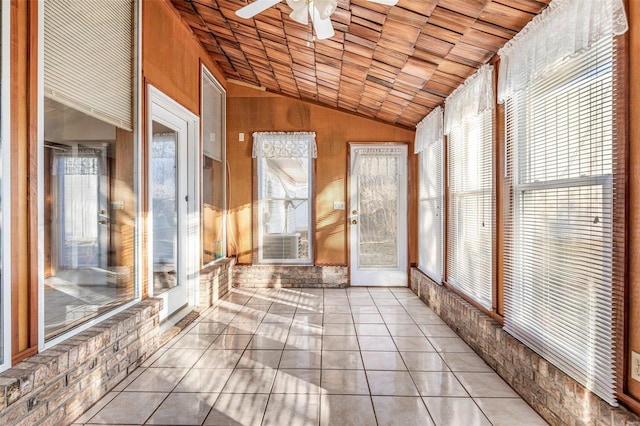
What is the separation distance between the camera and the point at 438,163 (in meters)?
4.46

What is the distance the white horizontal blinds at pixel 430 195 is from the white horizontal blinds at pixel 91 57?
3022 mm

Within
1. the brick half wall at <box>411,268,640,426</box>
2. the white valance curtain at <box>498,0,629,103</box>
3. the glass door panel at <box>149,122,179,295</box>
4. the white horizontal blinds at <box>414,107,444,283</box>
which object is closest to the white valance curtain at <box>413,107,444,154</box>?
the white horizontal blinds at <box>414,107,444,283</box>

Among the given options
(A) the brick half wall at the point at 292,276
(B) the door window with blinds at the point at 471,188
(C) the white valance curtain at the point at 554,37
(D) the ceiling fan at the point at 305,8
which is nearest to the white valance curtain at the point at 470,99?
(B) the door window with blinds at the point at 471,188

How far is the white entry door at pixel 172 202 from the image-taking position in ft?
11.0

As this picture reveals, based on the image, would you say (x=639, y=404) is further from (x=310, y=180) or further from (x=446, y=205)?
(x=310, y=180)

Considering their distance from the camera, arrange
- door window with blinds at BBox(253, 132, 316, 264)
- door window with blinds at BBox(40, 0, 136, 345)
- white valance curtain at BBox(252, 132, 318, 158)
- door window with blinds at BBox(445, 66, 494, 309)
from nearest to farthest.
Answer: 1. door window with blinds at BBox(40, 0, 136, 345)
2. door window with blinds at BBox(445, 66, 494, 309)
3. white valance curtain at BBox(252, 132, 318, 158)
4. door window with blinds at BBox(253, 132, 316, 264)

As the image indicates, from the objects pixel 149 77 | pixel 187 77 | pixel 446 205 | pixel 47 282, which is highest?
pixel 187 77

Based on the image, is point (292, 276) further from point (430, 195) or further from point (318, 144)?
point (430, 195)

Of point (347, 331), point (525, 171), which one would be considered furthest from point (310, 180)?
point (525, 171)

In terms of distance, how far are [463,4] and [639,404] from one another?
7.04 feet

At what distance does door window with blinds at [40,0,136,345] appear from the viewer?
6.95ft

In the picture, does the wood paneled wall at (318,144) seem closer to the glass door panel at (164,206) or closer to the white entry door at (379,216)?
the white entry door at (379,216)

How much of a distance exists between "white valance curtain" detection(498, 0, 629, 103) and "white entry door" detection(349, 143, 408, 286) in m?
2.98

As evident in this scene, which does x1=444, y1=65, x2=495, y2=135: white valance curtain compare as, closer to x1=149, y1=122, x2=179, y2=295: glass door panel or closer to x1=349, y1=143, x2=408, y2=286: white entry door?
x1=349, y1=143, x2=408, y2=286: white entry door
